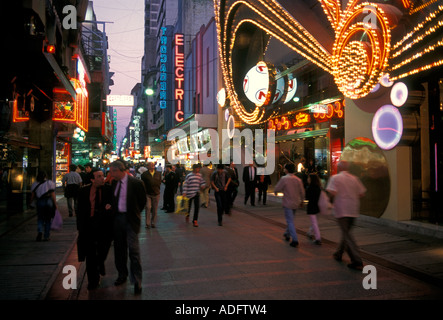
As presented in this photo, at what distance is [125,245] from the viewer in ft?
18.0

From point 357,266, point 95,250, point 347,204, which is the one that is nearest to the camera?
point 95,250

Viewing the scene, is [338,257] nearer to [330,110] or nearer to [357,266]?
[357,266]

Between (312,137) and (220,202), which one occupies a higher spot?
(312,137)

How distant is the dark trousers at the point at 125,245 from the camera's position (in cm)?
523

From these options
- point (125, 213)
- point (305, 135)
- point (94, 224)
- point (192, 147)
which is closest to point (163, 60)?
point (192, 147)

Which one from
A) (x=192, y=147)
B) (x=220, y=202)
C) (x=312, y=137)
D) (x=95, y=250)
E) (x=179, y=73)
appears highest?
(x=179, y=73)

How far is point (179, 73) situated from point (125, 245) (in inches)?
1441

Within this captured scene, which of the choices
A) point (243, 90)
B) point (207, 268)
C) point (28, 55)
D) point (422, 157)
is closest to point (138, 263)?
point (207, 268)

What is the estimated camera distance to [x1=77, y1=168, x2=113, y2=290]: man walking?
17.8ft

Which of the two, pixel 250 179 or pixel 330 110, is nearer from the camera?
pixel 330 110

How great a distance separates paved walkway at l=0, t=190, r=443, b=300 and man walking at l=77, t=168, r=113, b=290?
1.22 ft

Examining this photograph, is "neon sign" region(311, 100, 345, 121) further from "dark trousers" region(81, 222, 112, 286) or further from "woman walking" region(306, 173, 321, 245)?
"dark trousers" region(81, 222, 112, 286)

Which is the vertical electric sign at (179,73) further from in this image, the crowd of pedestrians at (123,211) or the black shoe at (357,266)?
the black shoe at (357,266)

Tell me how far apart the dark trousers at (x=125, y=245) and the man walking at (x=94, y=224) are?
198 millimetres
